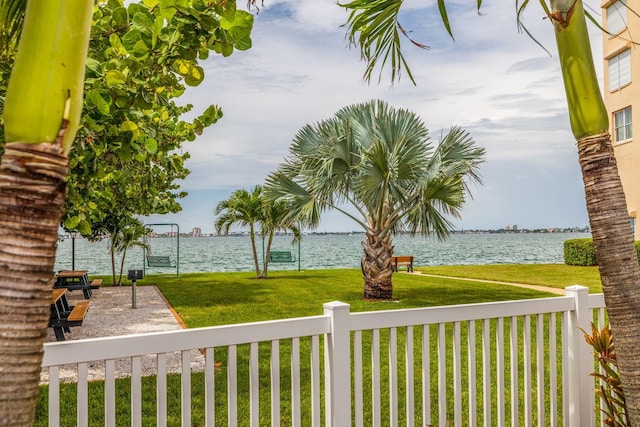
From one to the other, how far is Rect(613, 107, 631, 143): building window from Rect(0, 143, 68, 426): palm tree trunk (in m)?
22.8

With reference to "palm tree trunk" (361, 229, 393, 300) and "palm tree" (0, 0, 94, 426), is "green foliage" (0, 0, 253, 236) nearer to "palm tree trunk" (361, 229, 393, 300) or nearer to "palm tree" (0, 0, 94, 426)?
"palm tree" (0, 0, 94, 426)

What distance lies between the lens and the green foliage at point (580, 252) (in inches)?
850

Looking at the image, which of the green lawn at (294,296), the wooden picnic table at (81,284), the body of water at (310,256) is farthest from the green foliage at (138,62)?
the wooden picnic table at (81,284)

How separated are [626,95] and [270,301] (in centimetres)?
1617

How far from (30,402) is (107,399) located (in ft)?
4.59

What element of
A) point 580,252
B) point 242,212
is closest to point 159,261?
point 242,212

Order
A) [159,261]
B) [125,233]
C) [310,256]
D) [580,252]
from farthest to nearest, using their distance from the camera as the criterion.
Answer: [310,256] → [580,252] → [159,261] → [125,233]

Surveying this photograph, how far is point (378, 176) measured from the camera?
11703 mm

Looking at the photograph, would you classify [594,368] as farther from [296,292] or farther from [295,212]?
[296,292]

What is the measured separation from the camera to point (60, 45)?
49.5 inches

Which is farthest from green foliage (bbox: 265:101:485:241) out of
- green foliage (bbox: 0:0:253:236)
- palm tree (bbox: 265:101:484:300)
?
green foliage (bbox: 0:0:253:236)

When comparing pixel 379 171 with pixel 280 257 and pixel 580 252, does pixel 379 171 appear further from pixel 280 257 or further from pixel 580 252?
pixel 580 252

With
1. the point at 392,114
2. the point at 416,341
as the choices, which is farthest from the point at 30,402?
the point at 392,114

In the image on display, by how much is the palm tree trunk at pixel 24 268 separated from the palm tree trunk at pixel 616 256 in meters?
2.29
